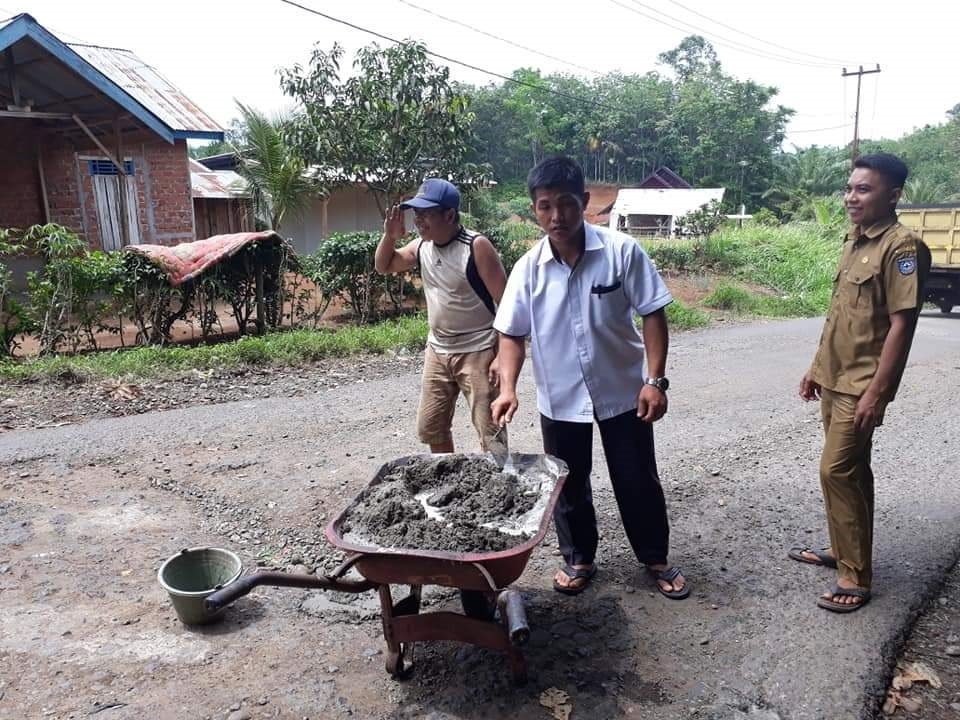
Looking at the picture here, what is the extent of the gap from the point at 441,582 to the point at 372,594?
1186 millimetres

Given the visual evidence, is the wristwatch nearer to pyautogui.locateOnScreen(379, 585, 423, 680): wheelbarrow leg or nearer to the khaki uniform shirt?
the khaki uniform shirt

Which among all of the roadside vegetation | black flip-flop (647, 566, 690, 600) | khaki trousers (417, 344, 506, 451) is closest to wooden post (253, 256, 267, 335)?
the roadside vegetation

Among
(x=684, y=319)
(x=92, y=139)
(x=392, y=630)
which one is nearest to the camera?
(x=392, y=630)

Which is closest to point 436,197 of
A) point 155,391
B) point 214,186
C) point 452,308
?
point 452,308

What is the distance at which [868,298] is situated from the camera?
295 centimetres

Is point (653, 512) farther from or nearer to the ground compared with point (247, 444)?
farther from the ground

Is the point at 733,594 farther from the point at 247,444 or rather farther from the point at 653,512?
the point at 247,444

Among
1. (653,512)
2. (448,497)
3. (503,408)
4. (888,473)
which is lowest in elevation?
(888,473)

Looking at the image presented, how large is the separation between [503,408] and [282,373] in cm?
512

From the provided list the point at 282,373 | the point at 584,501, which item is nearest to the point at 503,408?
the point at 584,501

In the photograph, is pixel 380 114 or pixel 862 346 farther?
pixel 380 114

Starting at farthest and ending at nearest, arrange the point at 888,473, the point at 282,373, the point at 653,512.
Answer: the point at 282,373, the point at 888,473, the point at 653,512

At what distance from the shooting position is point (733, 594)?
129 inches

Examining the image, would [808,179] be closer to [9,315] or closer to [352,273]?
[352,273]
